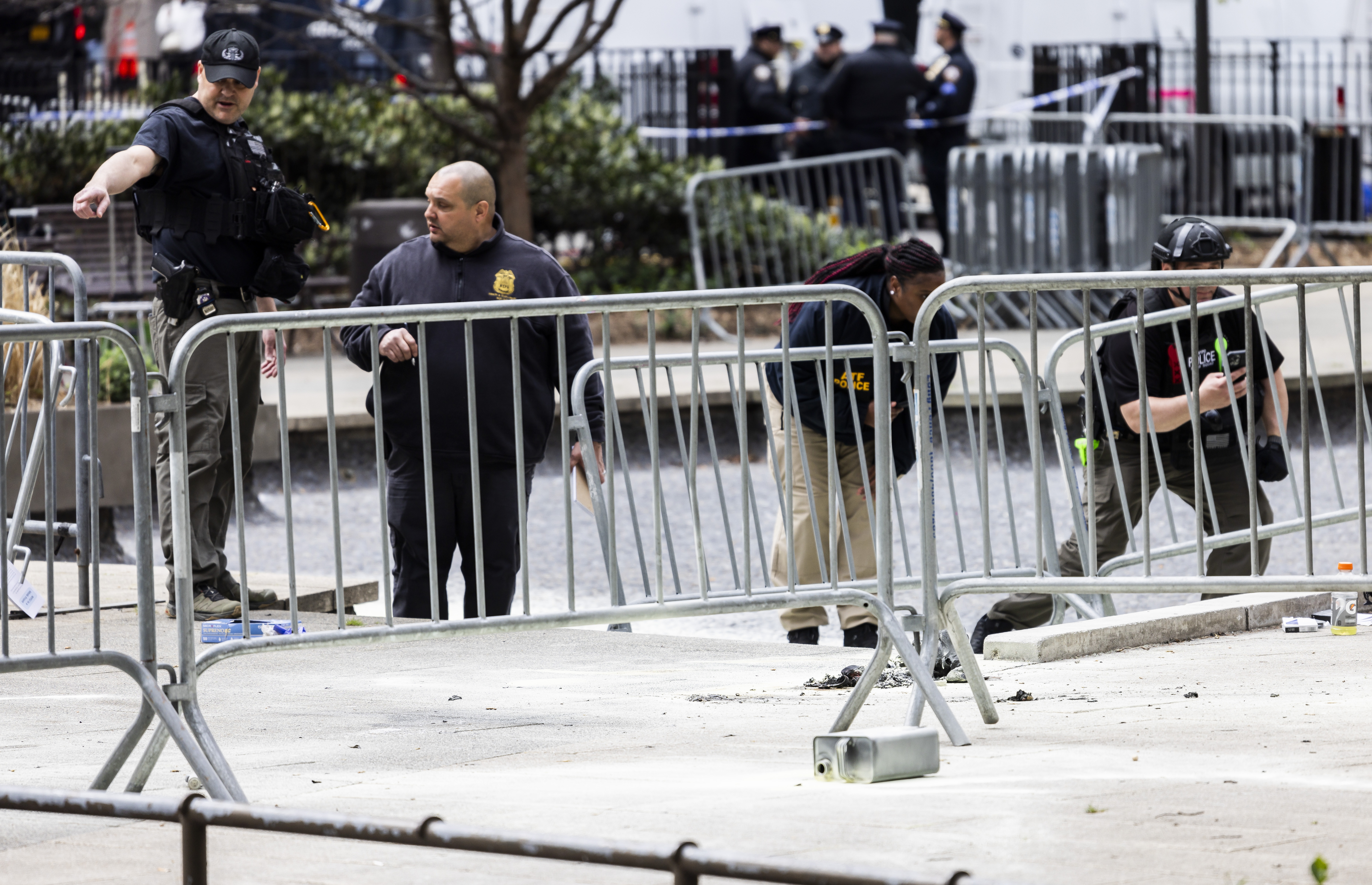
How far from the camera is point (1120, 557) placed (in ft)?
23.2

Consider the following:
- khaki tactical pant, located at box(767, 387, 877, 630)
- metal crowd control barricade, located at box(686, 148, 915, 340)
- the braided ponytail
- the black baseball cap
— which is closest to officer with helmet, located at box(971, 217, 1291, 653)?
khaki tactical pant, located at box(767, 387, 877, 630)

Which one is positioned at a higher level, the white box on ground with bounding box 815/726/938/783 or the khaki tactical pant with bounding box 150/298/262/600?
the khaki tactical pant with bounding box 150/298/262/600

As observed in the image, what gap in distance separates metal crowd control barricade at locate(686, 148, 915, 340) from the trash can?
2138 mm

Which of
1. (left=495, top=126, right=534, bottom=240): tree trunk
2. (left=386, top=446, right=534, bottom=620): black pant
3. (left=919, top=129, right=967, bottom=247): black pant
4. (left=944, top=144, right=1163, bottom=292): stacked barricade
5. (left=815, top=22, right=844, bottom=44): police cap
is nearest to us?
(left=386, top=446, right=534, bottom=620): black pant

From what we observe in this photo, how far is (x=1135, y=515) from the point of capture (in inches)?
293

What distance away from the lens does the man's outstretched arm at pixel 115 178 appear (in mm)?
6336

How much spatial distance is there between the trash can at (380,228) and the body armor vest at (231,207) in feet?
23.6

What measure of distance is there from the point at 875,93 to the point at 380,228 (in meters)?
5.40

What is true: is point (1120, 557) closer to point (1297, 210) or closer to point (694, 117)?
point (1297, 210)

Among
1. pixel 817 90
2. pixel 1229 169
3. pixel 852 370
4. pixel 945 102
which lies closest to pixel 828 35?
pixel 817 90

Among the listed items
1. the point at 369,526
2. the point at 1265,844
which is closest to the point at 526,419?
the point at 1265,844

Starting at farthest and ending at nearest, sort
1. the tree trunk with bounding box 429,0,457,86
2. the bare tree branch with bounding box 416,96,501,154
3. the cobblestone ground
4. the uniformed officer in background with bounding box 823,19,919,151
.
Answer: the uniformed officer in background with bounding box 823,19,919,151, the bare tree branch with bounding box 416,96,501,154, the tree trunk with bounding box 429,0,457,86, the cobblestone ground

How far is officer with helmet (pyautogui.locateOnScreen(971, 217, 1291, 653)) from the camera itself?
7004 millimetres

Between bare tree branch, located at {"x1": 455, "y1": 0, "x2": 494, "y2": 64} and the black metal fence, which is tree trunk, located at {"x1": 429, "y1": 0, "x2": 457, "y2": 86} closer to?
bare tree branch, located at {"x1": 455, "y1": 0, "x2": 494, "y2": 64}
